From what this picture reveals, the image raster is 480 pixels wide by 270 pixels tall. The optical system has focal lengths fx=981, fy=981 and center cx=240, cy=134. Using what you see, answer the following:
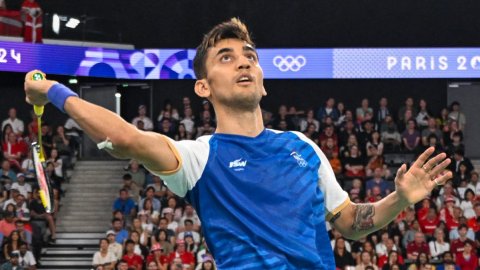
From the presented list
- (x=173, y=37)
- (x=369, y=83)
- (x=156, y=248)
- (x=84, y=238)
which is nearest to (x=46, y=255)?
(x=84, y=238)

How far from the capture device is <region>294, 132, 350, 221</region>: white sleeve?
4117 millimetres

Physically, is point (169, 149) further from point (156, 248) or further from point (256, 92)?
point (156, 248)

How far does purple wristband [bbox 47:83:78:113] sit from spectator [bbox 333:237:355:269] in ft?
41.0

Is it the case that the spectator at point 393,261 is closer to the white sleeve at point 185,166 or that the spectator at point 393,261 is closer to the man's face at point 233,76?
the man's face at point 233,76

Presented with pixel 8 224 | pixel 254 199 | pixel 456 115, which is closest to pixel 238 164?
pixel 254 199

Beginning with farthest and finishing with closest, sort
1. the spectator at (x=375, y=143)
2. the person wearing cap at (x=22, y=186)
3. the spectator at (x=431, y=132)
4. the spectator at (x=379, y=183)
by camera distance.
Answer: the spectator at (x=431, y=132)
the spectator at (x=375, y=143)
the person wearing cap at (x=22, y=186)
the spectator at (x=379, y=183)

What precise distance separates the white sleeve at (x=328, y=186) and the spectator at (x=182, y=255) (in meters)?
12.2

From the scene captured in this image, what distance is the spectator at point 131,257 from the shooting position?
1642 cm

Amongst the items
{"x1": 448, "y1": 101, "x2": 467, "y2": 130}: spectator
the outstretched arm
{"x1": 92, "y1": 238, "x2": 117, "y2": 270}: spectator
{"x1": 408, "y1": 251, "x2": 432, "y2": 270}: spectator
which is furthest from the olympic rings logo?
the outstretched arm

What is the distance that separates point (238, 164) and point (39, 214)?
51.3 ft

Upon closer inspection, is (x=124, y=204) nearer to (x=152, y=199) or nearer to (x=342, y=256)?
(x=152, y=199)

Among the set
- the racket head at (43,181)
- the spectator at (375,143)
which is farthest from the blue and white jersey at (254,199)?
the spectator at (375,143)

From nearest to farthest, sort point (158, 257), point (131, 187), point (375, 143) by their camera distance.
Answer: point (158, 257) → point (131, 187) → point (375, 143)

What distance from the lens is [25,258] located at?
17.3 metres
